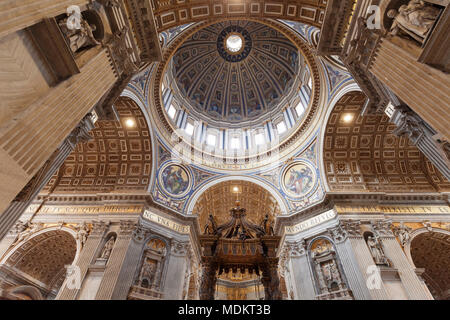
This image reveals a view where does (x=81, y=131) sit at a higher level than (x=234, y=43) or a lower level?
lower

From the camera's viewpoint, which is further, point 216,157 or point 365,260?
point 216,157

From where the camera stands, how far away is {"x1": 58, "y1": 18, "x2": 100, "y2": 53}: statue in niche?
4785 mm

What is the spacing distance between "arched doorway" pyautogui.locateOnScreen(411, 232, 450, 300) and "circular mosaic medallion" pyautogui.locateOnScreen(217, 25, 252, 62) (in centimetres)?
2265

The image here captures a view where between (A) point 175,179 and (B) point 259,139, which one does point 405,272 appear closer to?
(B) point 259,139

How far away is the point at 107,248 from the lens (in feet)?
39.9

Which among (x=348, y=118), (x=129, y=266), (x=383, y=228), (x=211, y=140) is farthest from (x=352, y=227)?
(x=211, y=140)

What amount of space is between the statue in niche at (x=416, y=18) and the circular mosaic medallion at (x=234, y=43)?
69.7ft

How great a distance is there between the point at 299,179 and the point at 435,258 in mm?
8793

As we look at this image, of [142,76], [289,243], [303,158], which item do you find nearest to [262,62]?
[303,158]

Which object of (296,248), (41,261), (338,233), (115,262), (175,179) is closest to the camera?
(115,262)

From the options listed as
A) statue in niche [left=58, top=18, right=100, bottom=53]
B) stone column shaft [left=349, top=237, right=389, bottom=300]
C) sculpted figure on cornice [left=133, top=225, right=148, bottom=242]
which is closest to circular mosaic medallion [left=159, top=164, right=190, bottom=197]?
sculpted figure on cornice [left=133, top=225, right=148, bottom=242]

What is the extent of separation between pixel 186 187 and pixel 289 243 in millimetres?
8567
